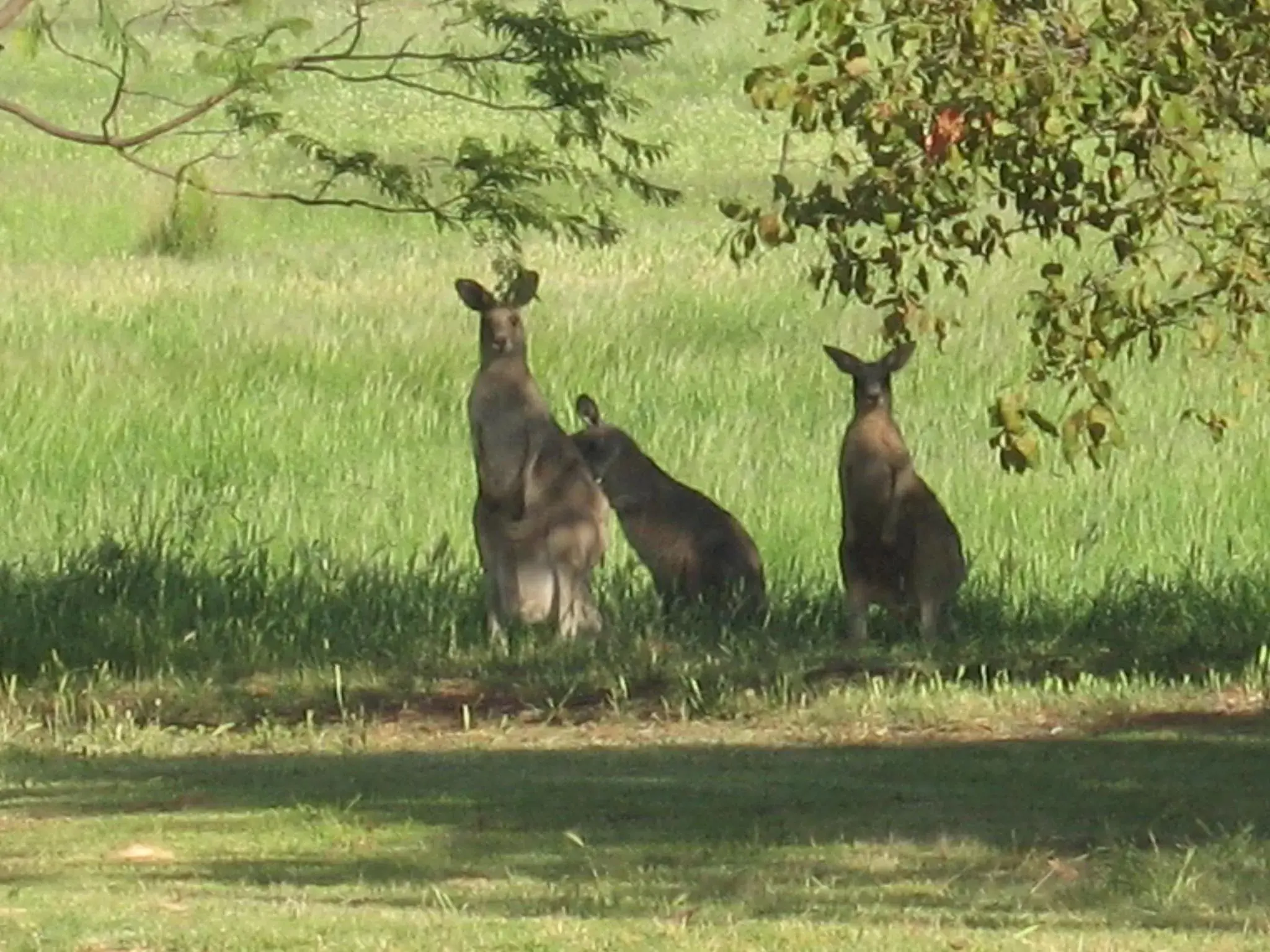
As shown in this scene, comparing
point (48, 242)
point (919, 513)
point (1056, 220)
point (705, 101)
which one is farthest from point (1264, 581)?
point (705, 101)

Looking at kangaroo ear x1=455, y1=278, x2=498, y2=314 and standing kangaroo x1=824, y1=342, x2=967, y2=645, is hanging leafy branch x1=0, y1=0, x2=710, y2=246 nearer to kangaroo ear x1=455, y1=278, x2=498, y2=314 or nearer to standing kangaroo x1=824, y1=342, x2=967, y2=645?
kangaroo ear x1=455, y1=278, x2=498, y2=314

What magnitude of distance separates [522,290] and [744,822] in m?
4.57

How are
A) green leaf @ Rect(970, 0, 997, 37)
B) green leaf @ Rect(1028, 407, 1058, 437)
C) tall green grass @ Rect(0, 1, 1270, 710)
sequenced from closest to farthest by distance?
1. green leaf @ Rect(970, 0, 997, 37)
2. green leaf @ Rect(1028, 407, 1058, 437)
3. tall green grass @ Rect(0, 1, 1270, 710)

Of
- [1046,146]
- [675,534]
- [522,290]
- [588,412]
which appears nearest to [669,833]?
[1046,146]

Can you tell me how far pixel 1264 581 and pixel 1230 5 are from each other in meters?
5.06

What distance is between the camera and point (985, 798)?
855 cm

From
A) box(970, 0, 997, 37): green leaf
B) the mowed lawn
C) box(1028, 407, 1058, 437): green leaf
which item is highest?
box(970, 0, 997, 37): green leaf

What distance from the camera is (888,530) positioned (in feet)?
40.7

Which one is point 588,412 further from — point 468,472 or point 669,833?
point 669,833

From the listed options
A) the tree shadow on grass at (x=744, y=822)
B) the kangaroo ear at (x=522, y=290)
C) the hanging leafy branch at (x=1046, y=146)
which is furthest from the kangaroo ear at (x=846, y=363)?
the tree shadow on grass at (x=744, y=822)

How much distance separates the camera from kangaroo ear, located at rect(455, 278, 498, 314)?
12.8 metres

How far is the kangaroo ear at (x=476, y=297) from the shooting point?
42.0 ft

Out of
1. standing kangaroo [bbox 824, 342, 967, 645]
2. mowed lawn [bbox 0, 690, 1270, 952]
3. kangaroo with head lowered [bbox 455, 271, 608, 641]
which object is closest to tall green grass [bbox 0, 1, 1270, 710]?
standing kangaroo [bbox 824, 342, 967, 645]

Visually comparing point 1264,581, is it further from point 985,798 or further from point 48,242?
point 48,242
